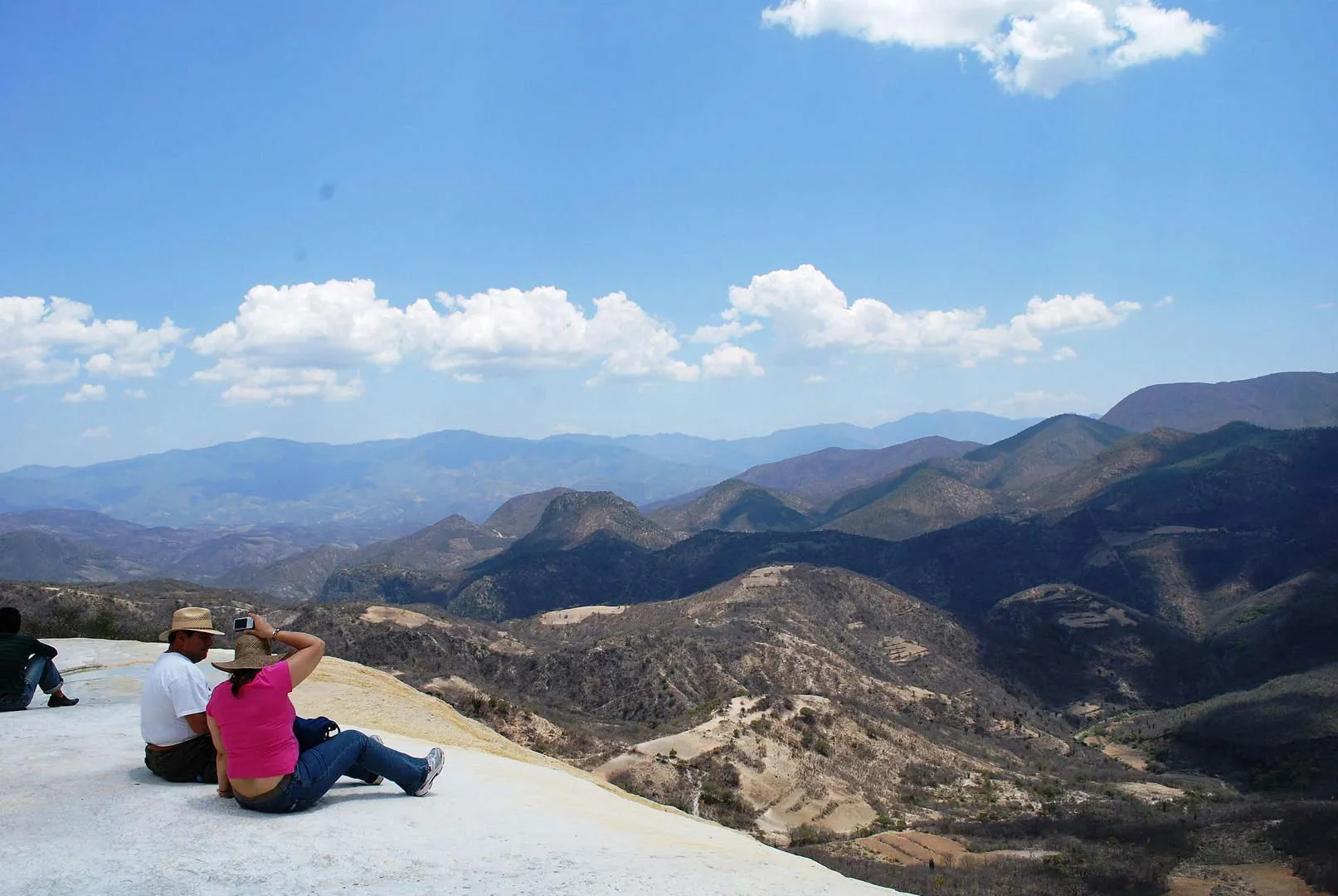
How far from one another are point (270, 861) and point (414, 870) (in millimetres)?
1131

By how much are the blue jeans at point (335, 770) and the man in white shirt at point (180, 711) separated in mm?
1090

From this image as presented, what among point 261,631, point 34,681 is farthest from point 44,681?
point 261,631

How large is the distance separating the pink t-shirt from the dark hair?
42 millimetres

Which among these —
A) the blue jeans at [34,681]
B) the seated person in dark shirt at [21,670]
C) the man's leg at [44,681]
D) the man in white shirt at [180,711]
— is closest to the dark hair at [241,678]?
the man in white shirt at [180,711]

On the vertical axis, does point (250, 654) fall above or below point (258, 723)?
above

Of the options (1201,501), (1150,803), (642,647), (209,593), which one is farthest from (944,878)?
(1201,501)

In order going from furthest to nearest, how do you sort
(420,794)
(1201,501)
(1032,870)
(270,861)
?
(1201,501) → (1032,870) → (420,794) → (270,861)

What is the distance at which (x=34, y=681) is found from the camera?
1167 cm

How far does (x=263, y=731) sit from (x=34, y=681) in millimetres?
7212

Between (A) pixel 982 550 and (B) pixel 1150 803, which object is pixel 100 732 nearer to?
(B) pixel 1150 803

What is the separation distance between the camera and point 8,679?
11.3 metres

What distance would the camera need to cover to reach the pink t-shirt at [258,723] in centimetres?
726

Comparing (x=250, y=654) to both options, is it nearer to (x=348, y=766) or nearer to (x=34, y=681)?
(x=348, y=766)

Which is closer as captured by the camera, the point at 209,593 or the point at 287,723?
the point at 287,723
